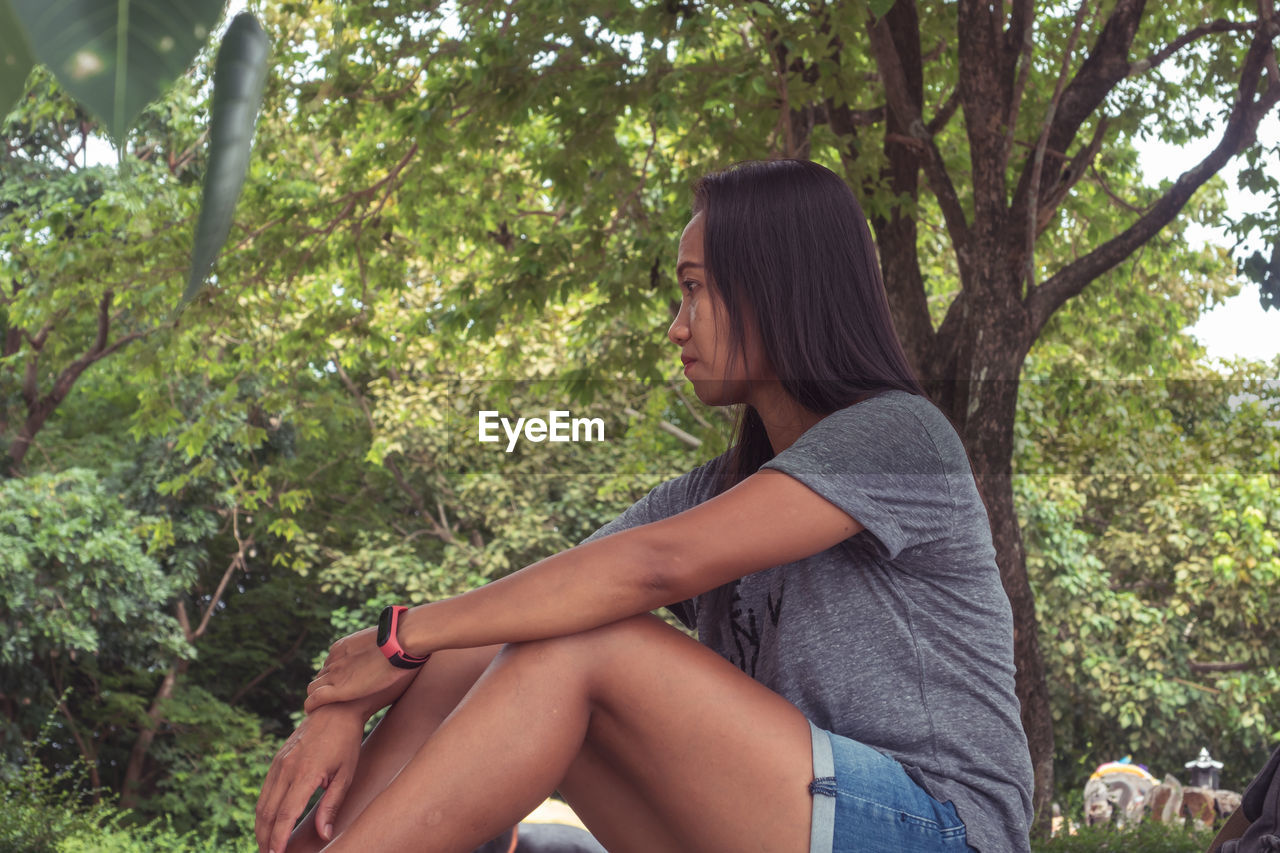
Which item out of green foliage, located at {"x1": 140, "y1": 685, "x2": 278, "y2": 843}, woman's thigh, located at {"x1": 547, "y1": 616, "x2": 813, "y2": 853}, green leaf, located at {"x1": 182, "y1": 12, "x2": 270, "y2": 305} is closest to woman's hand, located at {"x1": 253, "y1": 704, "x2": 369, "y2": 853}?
woman's thigh, located at {"x1": 547, "y1": 616, "x2": 813, "y2": 853}

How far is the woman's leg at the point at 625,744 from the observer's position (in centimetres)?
112

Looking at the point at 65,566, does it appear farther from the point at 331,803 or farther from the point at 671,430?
the point at 331,803

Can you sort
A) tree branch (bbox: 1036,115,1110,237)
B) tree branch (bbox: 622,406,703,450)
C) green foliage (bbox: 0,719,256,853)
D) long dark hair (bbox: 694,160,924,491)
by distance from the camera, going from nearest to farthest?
1. long dark hair (bbox: 694,160,924,491)
2. tree branch (bbox: 1036,115,1110,237)
3. green foliage (bbox: 0,719,256,853)
4. tree branch (bbox: 622,406,703,450)

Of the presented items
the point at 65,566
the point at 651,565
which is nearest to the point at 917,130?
the point at 651,565

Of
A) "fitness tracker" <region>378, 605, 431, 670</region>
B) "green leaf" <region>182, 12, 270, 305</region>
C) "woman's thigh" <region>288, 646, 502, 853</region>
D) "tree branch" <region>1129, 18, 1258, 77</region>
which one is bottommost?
"woman's thigh" <region>288, 646, 502, 853</region>

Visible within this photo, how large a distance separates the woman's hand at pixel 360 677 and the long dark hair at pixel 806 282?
519mm

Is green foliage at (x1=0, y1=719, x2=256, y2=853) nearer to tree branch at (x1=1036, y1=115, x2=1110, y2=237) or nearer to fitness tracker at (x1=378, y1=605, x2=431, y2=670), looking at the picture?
tree branch at (x1=1036, y1=115, x2=1110, y2=237)

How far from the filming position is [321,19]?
6.80 meters

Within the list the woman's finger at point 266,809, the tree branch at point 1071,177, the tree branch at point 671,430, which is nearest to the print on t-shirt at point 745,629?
the woman's finger at point 266,809

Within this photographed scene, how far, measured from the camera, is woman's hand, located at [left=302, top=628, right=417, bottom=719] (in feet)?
4.29

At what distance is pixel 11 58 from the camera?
0.20 m

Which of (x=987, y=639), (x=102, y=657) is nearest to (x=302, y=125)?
(x=987, y=639)

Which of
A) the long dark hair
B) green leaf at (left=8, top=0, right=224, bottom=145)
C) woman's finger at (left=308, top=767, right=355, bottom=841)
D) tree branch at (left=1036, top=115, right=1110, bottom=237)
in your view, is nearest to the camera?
green leaf at (left=8, top=0, right=224, bottom=145)

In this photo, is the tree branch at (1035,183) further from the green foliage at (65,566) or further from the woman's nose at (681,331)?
the green foliage at (65,566)
